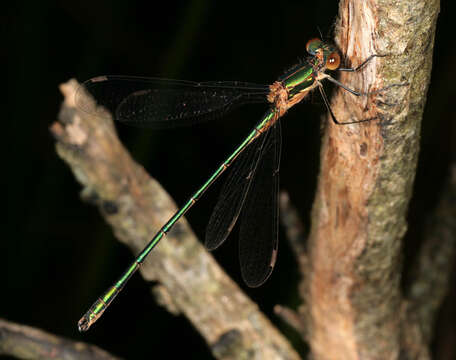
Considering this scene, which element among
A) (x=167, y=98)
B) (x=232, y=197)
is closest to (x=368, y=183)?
(x=232, y=197)

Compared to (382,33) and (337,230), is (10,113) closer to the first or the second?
(337,230)

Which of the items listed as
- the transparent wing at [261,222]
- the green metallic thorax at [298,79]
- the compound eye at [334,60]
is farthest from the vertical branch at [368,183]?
A: the green metallic thorax at [298,79]

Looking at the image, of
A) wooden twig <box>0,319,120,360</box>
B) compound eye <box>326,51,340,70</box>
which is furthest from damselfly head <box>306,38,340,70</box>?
wooden twig <box>0,319,120,360</box>

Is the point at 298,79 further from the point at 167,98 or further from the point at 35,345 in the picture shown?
the point at 35,345

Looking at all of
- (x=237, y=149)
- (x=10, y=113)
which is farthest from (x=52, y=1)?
(x=237, y=149)

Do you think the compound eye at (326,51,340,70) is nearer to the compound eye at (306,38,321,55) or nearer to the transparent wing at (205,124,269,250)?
the compound eye at (306,38,321,55)
